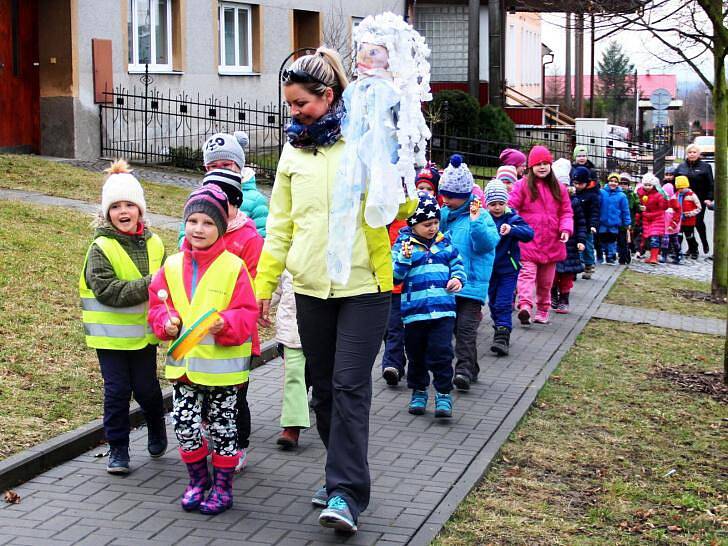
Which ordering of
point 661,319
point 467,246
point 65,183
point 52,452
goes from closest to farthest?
point 52,452, point 467,246, point 661,319, point 65,183

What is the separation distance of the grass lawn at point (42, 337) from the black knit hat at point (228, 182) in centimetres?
177

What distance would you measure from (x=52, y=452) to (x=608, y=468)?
324cm

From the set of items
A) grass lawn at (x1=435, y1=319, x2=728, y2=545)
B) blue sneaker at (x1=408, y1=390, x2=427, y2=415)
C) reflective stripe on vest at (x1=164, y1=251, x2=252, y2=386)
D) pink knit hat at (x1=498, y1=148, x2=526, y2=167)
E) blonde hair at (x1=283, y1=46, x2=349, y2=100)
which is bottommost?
grass lawn at (x1=435, y1=319, x2=728, y2=545)

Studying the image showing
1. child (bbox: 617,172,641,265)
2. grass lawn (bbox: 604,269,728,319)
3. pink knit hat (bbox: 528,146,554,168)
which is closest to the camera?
pink knit hat (bbox: 528,146,554,168)

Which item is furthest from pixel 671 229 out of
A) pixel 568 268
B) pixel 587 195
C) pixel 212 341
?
pixel 212 341

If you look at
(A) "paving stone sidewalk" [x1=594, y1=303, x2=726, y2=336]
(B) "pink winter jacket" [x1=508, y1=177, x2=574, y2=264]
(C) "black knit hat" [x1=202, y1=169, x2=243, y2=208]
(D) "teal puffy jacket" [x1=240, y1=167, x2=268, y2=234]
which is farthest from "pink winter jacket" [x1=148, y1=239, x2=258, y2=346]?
(A) "paving stone sidewalk" [x1=594, y1=303, x2=726, y2=336]

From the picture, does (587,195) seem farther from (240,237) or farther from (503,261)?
(240,237)

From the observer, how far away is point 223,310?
548 centimetres

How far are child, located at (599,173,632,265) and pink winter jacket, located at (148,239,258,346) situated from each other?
1275 centimetres

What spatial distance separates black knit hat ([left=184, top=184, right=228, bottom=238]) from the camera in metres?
5.54

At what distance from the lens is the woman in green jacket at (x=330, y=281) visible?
5.21 m

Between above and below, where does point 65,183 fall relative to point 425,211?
above

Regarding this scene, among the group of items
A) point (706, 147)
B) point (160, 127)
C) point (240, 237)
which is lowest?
point (240, 237)

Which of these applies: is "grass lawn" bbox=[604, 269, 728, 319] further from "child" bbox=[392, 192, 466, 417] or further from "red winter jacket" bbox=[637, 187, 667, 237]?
"child" bbox=[392, 192, 466, 417]
